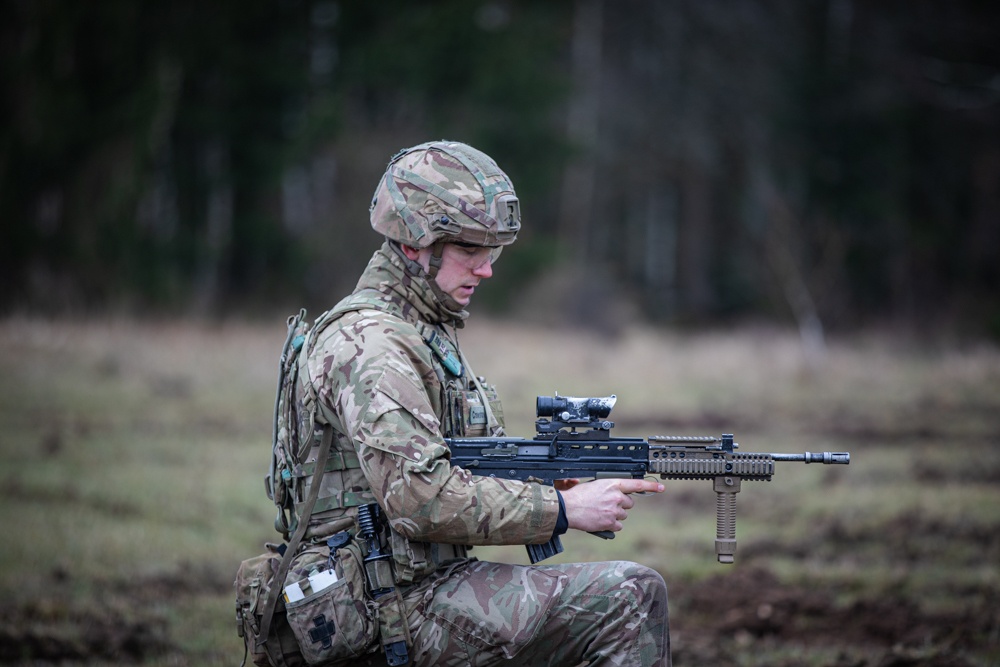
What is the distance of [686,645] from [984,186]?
33.9 meters

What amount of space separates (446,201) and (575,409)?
96 centimetres

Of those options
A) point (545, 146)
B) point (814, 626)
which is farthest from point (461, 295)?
point (545, 146)

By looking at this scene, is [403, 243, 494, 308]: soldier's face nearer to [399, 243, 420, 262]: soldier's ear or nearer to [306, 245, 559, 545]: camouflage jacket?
[399, 243, 420, 262]: soldier's ear

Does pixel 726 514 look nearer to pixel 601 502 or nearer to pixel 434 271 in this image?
pixel 601 502

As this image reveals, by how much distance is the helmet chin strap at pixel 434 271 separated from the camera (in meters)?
4.35

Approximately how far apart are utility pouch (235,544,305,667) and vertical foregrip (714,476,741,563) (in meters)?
1.71

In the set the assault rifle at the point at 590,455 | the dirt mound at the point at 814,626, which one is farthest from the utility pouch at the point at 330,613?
the dirt mound at the point at 814,626

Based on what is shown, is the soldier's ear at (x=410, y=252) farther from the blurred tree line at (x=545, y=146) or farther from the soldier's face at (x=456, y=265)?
the blurred tree line at (x=545, y=146)

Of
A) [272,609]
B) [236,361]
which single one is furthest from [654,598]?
[236,361]

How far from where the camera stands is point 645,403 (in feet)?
54.3

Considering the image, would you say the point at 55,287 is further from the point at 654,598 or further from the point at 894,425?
the point at 654,598

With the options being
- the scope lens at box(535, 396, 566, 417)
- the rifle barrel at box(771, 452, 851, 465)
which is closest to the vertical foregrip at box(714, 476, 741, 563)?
the rifle barrel at box(771, 452, 851, 465)

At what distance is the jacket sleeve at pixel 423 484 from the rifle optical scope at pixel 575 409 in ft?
1.23

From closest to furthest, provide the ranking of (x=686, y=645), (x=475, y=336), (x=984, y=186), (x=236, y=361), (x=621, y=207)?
1. (x=686, y=645)
2. (x=236, y=361)
3. (x=475, y=336)
4. (x=984, y=186)
5. (x=621, y=207)
